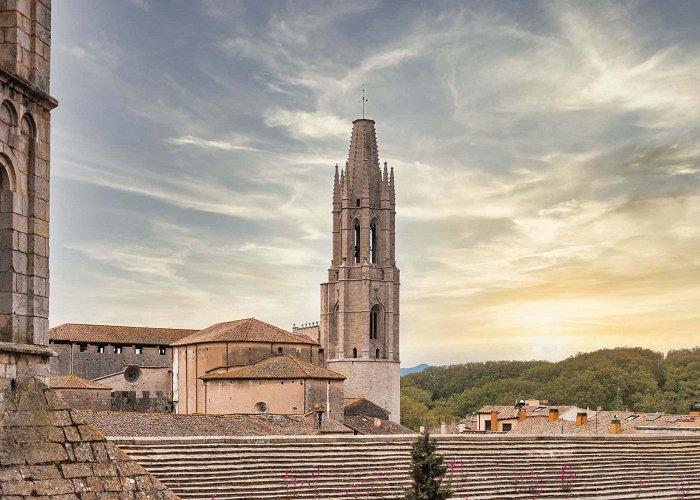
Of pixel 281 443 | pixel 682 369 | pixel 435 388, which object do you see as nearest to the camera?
pixel 281 443

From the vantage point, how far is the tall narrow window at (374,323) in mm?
85000

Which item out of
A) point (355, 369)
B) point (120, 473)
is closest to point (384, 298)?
point (355, 369)

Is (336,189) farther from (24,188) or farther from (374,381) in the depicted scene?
(24,188)

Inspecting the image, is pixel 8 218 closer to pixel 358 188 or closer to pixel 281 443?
pixel 281 443

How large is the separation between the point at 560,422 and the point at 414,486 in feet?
129

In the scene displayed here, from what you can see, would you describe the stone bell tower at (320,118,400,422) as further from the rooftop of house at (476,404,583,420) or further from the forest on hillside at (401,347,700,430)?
the rooftop of house at (476,404,583,420)

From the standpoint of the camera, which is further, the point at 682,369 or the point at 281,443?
the point at 682,369

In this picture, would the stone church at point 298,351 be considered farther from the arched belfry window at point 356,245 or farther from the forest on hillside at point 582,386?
the forest on hillside at point 582,386

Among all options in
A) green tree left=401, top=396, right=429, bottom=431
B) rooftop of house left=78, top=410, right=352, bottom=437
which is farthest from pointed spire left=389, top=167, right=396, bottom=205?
rooftop of house left=78, top=410, right=352, bottom=437

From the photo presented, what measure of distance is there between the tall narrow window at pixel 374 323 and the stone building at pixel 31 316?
7456 centimetres

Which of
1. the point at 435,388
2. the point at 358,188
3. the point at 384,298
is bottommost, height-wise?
the point at 435,388

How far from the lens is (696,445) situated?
99.0ft

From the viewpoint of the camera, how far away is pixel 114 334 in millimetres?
72875

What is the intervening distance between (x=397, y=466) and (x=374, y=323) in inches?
2489
